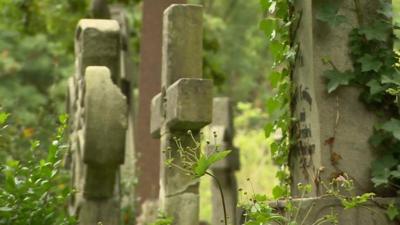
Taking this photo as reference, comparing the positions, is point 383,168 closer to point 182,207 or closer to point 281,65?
point 281,65

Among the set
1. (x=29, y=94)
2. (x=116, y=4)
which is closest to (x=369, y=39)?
(x=116, y=4)

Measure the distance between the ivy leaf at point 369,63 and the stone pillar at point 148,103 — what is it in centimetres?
399

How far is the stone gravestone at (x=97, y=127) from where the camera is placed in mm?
6082

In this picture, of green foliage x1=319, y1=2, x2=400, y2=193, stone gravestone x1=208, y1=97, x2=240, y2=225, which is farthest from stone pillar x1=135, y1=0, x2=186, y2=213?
green foliage x1=319, y1=2, x2=400, y2=193

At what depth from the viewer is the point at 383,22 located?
16.7ft

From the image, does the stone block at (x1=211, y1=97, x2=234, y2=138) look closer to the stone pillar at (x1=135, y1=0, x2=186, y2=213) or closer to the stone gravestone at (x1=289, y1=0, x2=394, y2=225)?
the stone pillar at (x1=135, y1=0, x2=186, y2=213)

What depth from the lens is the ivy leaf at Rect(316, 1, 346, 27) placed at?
502 cm

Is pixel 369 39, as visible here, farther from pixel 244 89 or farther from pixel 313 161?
pixel 244 89

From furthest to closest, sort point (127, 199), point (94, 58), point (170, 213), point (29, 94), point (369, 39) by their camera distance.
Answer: point (29, 94) → point (127, 199) → point (94, 58) → point (170, 213) → point (369, 39)

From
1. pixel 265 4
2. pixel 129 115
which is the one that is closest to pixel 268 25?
pixel 265 4

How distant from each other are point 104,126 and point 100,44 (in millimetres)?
1074

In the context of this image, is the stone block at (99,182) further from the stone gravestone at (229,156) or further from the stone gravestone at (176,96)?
the stone gravestone at (229,156)

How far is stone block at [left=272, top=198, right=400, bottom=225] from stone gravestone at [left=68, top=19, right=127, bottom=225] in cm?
169

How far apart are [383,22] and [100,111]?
6.68ft
